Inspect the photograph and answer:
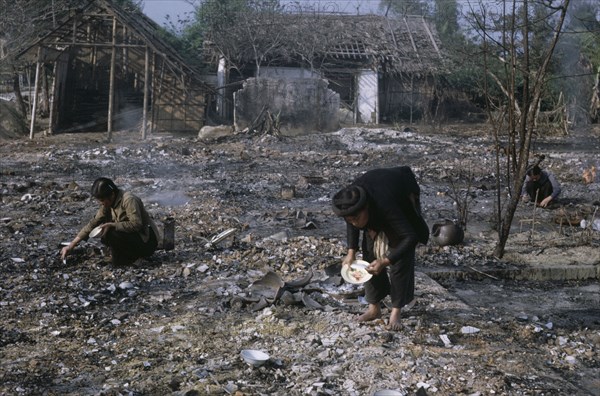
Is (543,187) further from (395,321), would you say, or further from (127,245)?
(127,245)

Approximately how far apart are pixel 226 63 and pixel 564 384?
21221 mm

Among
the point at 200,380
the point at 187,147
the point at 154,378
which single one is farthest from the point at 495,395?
the point at 187,147

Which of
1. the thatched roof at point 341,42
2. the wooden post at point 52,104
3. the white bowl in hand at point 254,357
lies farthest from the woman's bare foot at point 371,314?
the thatched roof at point 341,42

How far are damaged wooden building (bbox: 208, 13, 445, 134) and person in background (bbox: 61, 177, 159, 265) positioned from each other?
17.0 m

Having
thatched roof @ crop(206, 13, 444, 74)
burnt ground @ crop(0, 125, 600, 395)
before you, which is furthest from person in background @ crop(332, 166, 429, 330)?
thatched roof @ crop(206, 13, 444, 74)

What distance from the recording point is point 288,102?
20.7 m

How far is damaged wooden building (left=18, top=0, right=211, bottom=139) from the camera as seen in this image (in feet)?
66.5

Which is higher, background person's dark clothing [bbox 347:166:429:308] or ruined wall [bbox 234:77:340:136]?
ruined wall [bbox 234:77:340:136]

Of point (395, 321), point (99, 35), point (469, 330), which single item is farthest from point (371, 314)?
point (99, 35)

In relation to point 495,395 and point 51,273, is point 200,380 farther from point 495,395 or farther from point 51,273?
point 51,273

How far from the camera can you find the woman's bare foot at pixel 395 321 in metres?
5.05

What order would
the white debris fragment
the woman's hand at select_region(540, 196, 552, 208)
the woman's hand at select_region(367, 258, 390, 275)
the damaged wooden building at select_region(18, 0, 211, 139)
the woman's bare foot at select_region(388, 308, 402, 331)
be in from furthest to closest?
the damaged wooden building at select_region(18, 0, 211, 139) → the woman's hand at select_region(540, 196, 552, 208) → the white debris fragment → the woman's bare foot at select_region(388, 308, 402, 331) → the woman's hand at select_region(367, 258, 390, 275)

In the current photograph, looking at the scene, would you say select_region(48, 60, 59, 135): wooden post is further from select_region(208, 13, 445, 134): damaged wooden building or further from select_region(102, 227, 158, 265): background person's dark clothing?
select_region(102, 227, 158, 265): background person's dark clothing

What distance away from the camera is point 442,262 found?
7695 millimetres
